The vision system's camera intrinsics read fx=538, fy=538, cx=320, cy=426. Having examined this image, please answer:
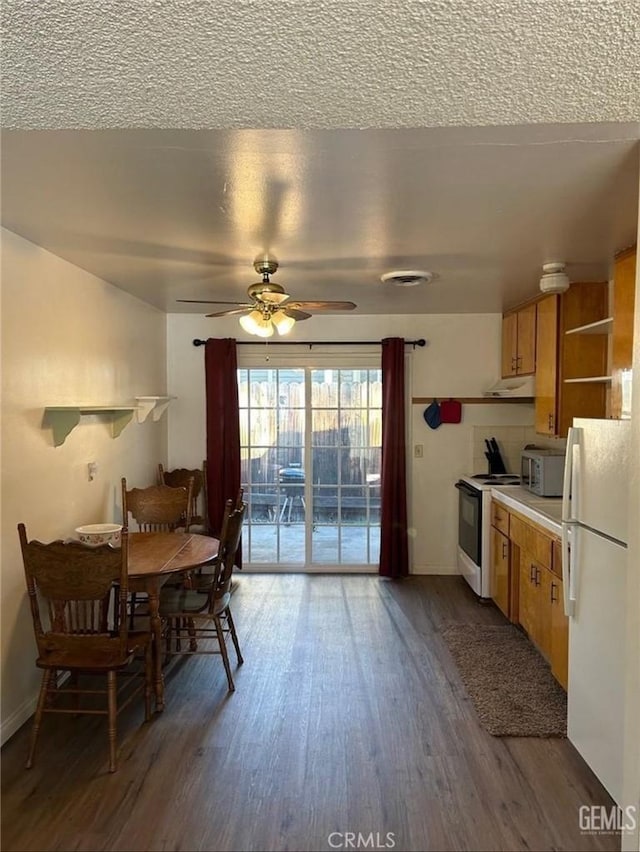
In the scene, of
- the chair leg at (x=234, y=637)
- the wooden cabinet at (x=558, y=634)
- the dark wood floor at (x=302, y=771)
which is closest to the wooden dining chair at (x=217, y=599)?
the chair leg at (x=234, y=637)

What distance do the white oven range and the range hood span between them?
2.34 feet

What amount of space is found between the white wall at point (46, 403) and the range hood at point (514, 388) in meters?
2.91

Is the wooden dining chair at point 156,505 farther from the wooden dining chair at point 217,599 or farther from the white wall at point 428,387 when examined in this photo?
the white wall at point 428,387

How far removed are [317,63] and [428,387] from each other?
373cm

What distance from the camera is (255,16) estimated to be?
113 centimetres

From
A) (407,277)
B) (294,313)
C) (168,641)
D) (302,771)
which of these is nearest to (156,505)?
(168,641)

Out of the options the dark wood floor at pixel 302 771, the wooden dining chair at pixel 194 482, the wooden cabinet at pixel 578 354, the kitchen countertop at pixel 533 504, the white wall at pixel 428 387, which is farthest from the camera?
the white wall at pixel 428 387

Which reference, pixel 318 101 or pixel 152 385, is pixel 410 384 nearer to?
pixel 152 385

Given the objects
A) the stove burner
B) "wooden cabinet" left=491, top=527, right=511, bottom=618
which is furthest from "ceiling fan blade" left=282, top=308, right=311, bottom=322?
the stove burner

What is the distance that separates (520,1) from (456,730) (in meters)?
2.73

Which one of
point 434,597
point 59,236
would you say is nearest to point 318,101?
point 59,236

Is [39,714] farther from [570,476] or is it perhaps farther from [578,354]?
[578,354]

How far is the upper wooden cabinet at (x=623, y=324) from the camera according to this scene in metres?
2.56

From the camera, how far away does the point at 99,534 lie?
2.88 meters
